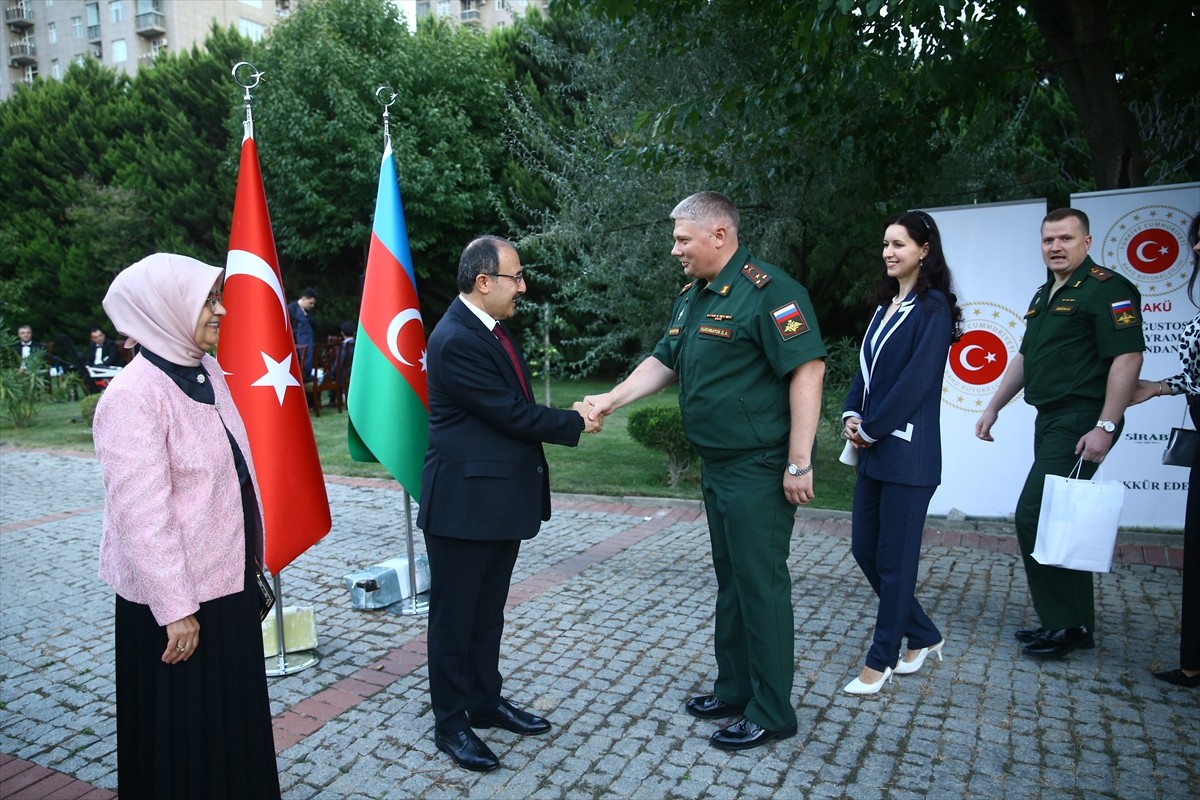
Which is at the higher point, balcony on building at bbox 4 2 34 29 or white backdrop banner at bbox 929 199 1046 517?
balcony on building at bbox 4 2 34 29

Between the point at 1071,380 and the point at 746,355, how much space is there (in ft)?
6.16

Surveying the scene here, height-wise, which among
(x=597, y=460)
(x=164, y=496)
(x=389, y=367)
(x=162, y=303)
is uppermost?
(x=162, y=303)

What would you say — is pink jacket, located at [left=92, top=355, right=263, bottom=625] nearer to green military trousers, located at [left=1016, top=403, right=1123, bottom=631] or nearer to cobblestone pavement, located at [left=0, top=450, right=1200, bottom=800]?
cobblestone pavement, located at [left=0, top=450, right=1200, bottom=800]

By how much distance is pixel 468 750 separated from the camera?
344 cm

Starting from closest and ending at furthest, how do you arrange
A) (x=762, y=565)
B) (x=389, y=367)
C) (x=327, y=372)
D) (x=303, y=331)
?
(x=762, y=565), (x=389, y=367), (x=303, y=331), (x=327, y=372)

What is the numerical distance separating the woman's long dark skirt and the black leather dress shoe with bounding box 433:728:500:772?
0.86m

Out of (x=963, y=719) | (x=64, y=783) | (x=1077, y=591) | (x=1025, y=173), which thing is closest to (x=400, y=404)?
(x=64, y=783)

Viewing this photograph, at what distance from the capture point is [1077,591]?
14.3ft

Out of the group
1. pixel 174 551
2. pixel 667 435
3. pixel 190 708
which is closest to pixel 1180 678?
pixel 190 708

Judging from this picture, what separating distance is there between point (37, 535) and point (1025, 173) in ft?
33.9

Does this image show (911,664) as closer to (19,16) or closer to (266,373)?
(266,373)

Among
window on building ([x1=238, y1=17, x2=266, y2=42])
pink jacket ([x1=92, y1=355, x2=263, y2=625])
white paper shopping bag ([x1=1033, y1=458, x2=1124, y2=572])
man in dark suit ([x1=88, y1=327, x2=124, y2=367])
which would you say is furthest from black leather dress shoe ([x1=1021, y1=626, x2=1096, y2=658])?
window on building ([x1=238, y1=17, x2=266, y2=42])

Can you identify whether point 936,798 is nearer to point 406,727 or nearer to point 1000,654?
point 1000,654

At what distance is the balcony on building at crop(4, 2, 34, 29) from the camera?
53.2 meters
